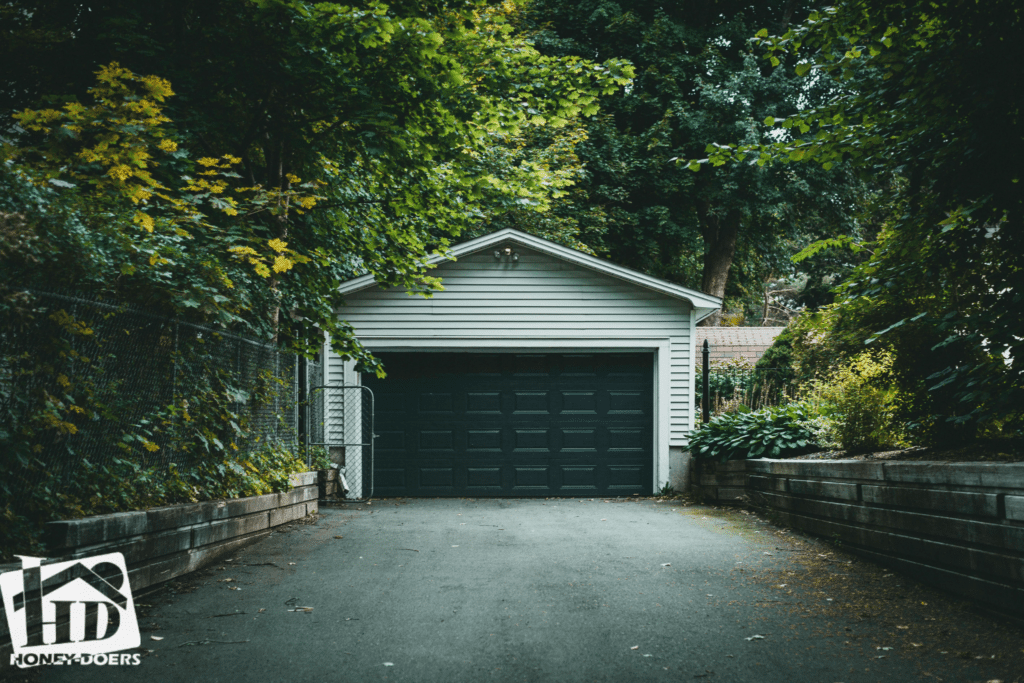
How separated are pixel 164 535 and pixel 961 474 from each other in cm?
551

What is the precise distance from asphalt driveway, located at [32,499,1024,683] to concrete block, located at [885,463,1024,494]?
0.78 meters

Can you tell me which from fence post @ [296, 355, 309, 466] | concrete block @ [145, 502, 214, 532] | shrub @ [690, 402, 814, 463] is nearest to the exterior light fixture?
fence post @ [296, 355, 309, 466]

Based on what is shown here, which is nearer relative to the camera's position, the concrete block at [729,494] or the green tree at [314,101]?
the green tree at [314,101]

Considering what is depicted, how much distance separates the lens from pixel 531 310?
13.0 metres

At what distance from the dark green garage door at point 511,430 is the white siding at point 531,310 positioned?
19.4 inches

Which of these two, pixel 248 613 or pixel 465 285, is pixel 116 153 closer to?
pixel 248 613

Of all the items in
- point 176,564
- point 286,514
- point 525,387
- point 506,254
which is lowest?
point 286,514

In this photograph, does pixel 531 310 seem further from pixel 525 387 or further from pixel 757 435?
pixel 757 435

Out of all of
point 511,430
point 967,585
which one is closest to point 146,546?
point 967,585

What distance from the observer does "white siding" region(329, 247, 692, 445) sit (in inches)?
510

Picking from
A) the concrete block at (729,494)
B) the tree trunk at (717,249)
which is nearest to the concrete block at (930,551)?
the concrete block at (729,494)

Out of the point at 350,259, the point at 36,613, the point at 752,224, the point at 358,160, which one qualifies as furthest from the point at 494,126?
the point at 752,224

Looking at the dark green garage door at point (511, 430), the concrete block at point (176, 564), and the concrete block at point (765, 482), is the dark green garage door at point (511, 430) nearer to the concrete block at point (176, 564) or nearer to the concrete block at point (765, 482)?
the concrete block at point (765, 482)

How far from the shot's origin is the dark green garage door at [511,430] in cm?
1296
